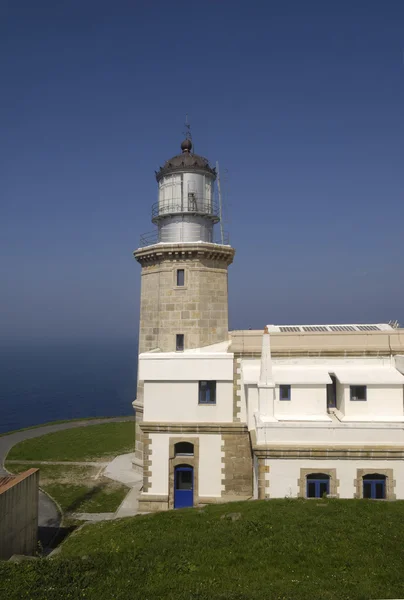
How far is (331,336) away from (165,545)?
1160cm

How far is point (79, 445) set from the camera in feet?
107

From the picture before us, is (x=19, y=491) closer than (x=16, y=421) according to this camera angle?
Yes

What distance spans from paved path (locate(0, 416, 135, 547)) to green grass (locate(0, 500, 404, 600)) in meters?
4.91

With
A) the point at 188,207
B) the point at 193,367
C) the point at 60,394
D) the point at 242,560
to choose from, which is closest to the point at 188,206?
the point at 188,207

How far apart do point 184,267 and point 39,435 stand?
23.3m

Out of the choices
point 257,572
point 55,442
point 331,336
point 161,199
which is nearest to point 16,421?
point 55,442

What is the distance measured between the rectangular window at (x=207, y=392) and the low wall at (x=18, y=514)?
7422 millimetres

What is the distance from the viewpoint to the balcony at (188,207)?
23656 mm

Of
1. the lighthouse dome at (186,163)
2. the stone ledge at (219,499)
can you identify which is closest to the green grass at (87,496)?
the stone ledge at (219,499)

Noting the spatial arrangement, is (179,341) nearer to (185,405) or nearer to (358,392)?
(185,405)

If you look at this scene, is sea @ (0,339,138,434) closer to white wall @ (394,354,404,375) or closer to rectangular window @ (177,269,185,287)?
rectangular window @ (177,269,185,287)

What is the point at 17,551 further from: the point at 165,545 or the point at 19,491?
the point at 165,545

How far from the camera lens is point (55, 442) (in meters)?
34.1

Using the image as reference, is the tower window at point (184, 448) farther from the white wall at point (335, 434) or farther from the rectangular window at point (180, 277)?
the rectangular window at point (180, 277)
